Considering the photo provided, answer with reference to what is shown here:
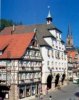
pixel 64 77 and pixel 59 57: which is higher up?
pixel 59 57

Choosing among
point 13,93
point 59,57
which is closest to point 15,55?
point 13,93

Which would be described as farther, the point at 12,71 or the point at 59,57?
the point at 59,57

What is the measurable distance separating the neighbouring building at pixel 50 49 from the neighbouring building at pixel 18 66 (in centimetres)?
475

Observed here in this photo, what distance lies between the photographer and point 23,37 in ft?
178

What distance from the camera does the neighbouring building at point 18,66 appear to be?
49594 millimetres

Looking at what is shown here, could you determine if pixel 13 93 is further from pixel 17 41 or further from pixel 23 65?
pixel 17 41

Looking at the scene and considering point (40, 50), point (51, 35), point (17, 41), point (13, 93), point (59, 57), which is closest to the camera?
point (13, 93)

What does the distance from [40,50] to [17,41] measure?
7095mm

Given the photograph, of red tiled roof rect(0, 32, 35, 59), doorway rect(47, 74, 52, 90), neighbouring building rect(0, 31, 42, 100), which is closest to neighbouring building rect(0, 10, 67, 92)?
doorway rect(47, 74, 52, 90)

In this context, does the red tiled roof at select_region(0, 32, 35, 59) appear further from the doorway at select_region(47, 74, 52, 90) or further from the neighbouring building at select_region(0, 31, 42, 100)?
the doorway at select_region(47, 74, 52, 90)

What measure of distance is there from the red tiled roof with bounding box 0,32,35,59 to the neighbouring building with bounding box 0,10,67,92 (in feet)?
23.6

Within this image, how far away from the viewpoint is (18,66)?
163ft

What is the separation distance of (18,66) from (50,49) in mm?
15408

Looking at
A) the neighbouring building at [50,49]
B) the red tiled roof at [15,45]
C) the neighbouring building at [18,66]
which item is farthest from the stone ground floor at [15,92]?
the neighbouring building at [50,49]
